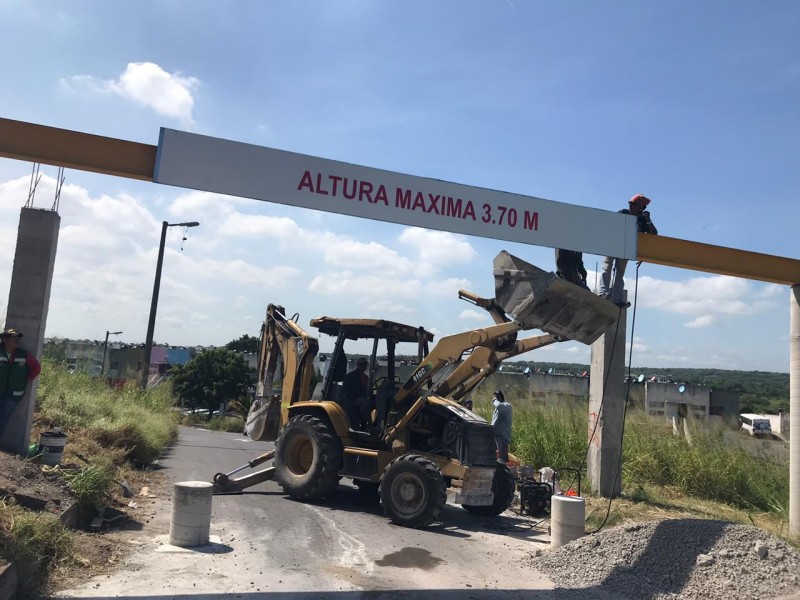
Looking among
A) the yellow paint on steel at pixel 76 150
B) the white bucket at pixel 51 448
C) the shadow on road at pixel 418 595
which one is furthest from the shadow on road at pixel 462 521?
the yellow paint on steel at pixel 76 150

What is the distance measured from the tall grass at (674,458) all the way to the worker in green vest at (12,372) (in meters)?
10.2

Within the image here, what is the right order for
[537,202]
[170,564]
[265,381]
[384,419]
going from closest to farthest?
[170,564], [537,202], [384,419], [265,381]

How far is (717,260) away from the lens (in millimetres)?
9453

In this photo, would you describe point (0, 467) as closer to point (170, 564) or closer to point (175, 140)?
point (170, 564)

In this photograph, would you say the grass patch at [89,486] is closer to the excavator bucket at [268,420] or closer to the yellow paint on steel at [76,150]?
the yellow paint on steel at [76,150]

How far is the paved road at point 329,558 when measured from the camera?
6.20m

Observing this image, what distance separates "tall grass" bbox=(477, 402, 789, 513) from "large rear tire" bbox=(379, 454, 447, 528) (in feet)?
18.6

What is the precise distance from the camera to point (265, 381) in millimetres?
12688

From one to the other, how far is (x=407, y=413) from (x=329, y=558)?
3.11 meters

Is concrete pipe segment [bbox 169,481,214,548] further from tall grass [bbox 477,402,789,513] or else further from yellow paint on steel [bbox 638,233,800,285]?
tall grass [bbox 477,402,789,513]

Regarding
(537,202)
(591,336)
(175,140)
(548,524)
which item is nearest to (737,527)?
(591,336)

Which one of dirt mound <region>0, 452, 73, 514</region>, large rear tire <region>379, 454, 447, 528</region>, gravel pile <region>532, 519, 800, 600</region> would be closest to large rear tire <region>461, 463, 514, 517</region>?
large rear tire <region>379, 454, 447, 528</region>

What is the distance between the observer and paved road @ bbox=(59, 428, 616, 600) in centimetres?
620

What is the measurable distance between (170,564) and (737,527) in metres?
6.00
